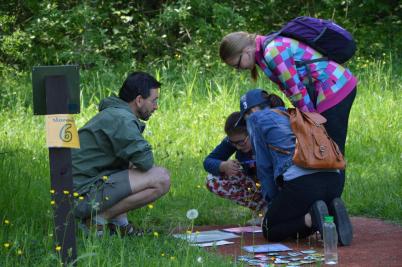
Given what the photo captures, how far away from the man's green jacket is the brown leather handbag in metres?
1.01

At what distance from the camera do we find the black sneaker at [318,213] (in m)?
6.29

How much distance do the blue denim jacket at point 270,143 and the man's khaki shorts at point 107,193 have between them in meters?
0.93

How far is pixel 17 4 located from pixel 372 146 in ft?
31.5

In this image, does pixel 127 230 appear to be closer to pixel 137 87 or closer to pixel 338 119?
pixel 137 87

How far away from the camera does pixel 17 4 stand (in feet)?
58.4

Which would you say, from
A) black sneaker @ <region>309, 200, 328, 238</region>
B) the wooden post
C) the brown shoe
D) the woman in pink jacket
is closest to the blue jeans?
the woman in pink jacket

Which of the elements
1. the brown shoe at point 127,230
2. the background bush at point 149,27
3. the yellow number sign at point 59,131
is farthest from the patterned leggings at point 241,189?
the background bush at point 149,27

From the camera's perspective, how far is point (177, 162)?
31.7 feet

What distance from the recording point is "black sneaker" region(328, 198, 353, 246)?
21.0 ft

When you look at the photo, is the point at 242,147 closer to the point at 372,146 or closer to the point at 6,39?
the point at 372,146

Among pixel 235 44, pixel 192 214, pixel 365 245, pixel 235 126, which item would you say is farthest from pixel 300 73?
pixel 192 214

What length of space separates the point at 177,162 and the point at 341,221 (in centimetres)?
345

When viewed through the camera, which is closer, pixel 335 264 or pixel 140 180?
pixel 335 264

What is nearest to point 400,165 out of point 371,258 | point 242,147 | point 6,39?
point 242,147
